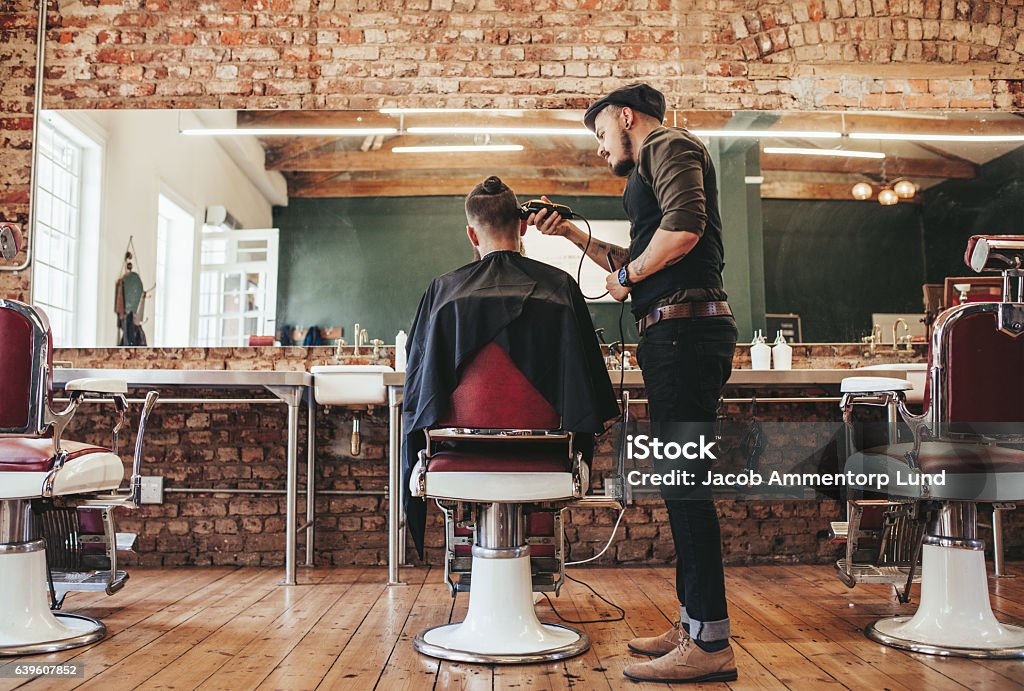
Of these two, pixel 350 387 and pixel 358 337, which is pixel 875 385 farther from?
pixel 358 337

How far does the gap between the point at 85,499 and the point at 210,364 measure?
5.21 feet

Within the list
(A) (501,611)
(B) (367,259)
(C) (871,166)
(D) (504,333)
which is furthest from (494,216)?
(C) (871,166)

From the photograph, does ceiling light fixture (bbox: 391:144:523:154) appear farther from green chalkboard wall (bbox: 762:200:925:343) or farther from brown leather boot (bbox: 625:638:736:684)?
brown leather boot (bbox: 625:638:736:684)

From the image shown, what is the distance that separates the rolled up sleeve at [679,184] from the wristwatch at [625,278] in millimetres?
166

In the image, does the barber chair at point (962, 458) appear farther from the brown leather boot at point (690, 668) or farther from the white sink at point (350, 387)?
the white sink at point (350, 387)

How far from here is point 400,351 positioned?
3.94 metres

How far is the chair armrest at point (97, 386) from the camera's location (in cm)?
239

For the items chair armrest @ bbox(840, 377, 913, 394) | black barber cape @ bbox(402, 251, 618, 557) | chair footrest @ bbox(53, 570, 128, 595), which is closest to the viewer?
black barber cape @ bbox(402, 251, 618, 557)

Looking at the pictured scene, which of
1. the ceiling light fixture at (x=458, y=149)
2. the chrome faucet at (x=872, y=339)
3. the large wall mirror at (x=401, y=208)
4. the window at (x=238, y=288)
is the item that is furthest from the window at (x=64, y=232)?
the chrome faucet at (x=872, y=339)

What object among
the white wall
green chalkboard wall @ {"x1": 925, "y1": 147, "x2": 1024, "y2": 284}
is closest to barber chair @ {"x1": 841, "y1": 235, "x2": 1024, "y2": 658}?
green chalkboard wall @ {"x1": 925, "y1": 147, "x2": 1024, "y2": 284}

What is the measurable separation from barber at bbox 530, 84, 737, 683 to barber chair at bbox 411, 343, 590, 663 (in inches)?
10.9

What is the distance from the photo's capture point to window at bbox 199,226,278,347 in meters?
4.03

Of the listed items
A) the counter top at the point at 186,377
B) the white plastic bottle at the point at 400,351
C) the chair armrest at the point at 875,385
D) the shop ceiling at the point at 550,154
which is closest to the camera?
the chair armrest at the point at 875,385

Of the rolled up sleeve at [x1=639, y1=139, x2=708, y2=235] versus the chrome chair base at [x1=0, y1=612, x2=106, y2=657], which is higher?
the rolled up sleeve at [x1=639, y1=139, x2=708, y2=235]
